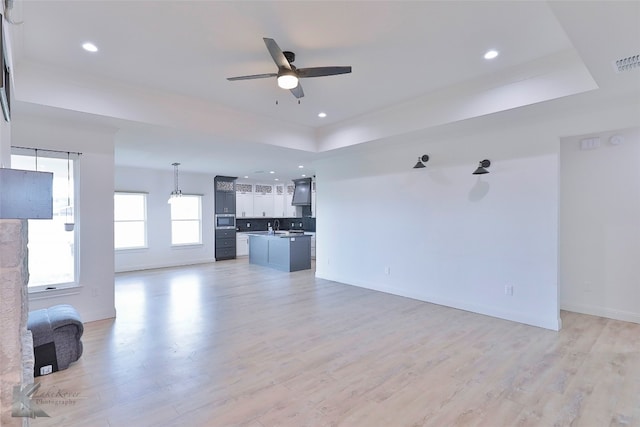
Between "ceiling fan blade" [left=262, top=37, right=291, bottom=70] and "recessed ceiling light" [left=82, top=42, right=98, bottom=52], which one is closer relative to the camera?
"ceiling fan blade" [left=262, top=37, right=291, bottom=70]

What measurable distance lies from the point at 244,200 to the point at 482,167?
25.1 feet

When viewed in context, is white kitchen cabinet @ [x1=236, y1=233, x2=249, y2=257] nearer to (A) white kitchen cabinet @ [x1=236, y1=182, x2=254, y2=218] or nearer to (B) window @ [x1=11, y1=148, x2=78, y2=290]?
(A) white kitchen cabinet @ [x1=236, y1=182, x2=254, y2=218]

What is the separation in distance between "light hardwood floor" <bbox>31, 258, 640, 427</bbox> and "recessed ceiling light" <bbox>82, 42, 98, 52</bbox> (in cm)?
293

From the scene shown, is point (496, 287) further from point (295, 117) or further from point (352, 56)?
point (295, 117)

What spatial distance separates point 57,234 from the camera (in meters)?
4.11

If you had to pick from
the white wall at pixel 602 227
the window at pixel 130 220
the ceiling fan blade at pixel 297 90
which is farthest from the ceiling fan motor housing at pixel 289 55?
the window at pixel 130 220

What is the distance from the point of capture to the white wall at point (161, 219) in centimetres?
796

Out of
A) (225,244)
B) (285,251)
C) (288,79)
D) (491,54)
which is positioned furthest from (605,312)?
(225,244)

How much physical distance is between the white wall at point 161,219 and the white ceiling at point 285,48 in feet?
11.7

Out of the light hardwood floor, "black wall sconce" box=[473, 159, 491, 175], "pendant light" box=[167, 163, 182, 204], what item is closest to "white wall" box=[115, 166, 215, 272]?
"pendant light" box=[167, 163, 182, 204]

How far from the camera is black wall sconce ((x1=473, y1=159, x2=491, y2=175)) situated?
4.28 m

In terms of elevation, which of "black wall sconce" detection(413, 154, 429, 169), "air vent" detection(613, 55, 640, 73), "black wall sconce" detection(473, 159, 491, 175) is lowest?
"black wall sconce" detection(473, 159, 491, 175)

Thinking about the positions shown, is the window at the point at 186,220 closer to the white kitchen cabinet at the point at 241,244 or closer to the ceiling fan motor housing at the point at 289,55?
the white kitchen cabinet at the point at 241,244

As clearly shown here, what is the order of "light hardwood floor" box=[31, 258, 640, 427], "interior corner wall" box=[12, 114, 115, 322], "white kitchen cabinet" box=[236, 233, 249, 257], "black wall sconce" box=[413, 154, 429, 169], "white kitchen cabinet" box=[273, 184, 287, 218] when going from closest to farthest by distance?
1. "light hardwood floor" box=[31, 258, 640, 427]
2. "interior corner wall" box=[12, 114, 115, 322]
3. "black wall sconce" box=[413, 154, 429, 169]
4. "white kitchen cabinet" box=[236, 233, 249, 257]
5. "white kitchen cabinet" box=[273, 184, 287, 218]
